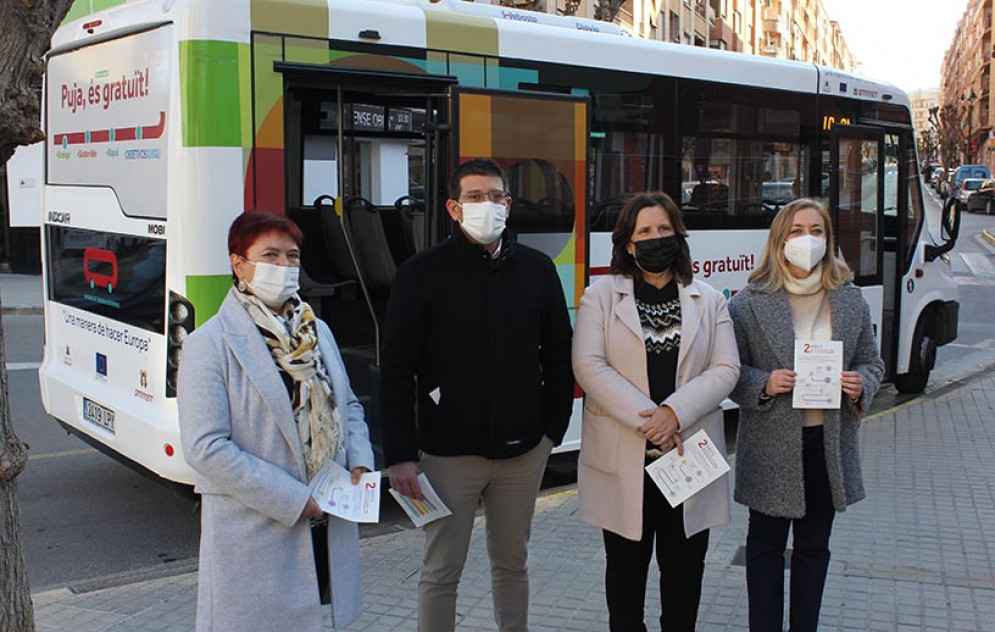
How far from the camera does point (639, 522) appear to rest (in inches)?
140

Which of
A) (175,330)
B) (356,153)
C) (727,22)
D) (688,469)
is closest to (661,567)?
(688,469)

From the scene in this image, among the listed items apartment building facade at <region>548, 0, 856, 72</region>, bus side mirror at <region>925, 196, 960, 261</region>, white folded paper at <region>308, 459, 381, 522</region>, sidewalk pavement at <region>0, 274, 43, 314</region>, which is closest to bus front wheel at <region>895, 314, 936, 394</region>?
bus side mirror at <region>925, 196, 960, 261</region>

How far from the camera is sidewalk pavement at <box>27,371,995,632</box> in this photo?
4.39 metres

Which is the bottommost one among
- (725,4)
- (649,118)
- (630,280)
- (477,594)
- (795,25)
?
(477,594)

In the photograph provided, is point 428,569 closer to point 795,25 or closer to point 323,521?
point 323,521

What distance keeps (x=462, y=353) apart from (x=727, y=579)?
2.17 metres

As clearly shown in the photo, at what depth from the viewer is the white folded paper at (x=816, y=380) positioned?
362 centimetres

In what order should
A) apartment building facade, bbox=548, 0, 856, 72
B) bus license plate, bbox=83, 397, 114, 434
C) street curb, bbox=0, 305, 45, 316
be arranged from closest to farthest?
bus license plate, bbox=83, 397, 114, 434 < street curb, bbox=0, 305, 45, 316 < apartment building facade, bbox=548, 0, 856, 72

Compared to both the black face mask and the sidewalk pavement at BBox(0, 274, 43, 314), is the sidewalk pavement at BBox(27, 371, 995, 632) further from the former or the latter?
the sidewalk pavement at BBox(0, 274, 43, 314)

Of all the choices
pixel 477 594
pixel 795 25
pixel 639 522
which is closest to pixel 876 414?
pixel 477 594

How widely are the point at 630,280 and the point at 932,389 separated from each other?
25.1 ft

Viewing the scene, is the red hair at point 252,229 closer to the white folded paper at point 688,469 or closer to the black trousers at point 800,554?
the white folded paper at point 688,469

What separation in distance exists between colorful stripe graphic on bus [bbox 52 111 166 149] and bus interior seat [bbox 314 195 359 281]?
1.67m

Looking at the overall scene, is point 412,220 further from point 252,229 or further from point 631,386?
point 252,229
